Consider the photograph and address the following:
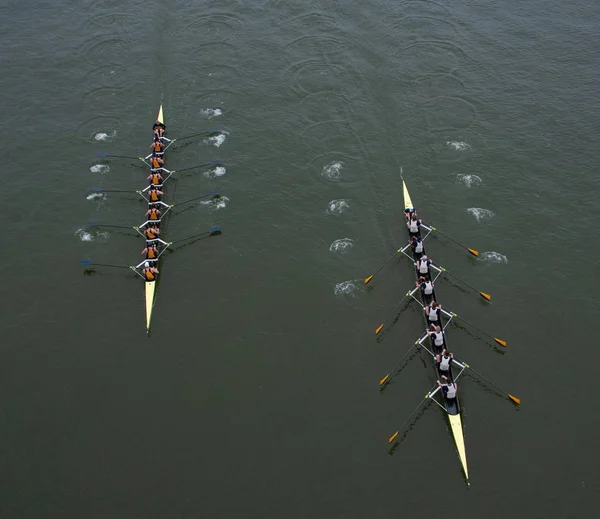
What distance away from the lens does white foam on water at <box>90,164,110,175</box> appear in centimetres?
4412

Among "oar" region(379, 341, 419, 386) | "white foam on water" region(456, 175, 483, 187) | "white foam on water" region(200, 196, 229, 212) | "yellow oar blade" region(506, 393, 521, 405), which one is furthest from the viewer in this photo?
"white foam on water" region(456, 175, 483, 187)

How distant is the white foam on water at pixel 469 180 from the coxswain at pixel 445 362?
14991 millimetres

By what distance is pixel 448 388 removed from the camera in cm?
2931

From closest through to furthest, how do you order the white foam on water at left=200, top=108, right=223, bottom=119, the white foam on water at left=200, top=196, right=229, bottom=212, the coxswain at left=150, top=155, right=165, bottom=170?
the white foam on water at left=200, top=196, right=229, bottom=212
the coxswain at left=150, top=155, right=165, bottom=170
the white foam on water at left=200, top=108, right=223, bottom=119

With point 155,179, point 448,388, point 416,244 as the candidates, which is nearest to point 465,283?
point 416,244

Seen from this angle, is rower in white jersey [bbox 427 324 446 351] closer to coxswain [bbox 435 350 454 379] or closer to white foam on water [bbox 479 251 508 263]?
coxswain [bbox 435 350 454 379]

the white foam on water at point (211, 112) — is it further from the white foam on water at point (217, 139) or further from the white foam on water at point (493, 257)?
the white foam on water at point (493, 257)

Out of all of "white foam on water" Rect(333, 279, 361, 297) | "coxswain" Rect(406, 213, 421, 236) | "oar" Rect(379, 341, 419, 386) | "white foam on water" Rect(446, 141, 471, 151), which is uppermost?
"white foam on water" Rect(446, 141, 471, 151)

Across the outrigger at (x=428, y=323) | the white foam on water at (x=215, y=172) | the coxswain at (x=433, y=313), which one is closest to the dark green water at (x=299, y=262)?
the outrigger at (x=428, y=323)

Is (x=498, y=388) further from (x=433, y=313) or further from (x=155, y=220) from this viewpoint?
(x=155, y=220)

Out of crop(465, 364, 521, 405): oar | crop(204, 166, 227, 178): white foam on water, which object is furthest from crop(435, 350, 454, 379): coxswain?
crop(204, 166, 227, 178): white foam on water

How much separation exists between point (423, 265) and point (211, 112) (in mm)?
23146

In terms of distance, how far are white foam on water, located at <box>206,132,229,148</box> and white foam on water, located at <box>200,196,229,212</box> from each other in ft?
20.1

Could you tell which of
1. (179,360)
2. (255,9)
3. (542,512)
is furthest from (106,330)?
(255,9)
